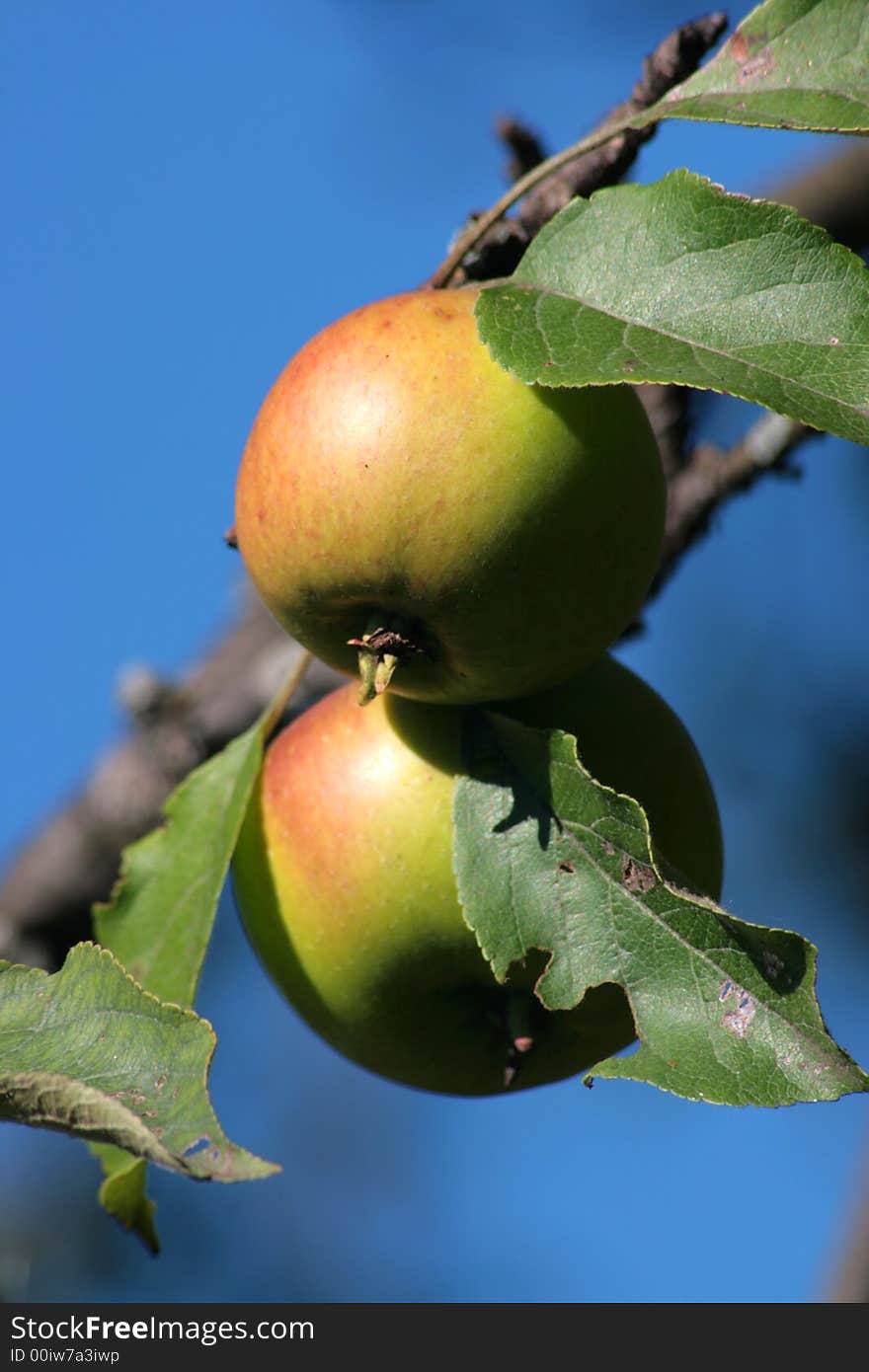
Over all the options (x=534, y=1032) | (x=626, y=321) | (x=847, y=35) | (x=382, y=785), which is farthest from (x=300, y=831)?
(x=847, y=35)

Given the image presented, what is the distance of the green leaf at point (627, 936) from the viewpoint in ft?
2.85

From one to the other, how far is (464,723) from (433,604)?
0.50ft

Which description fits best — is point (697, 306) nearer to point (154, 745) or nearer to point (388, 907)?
point (388, 907)

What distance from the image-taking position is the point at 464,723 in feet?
3.47

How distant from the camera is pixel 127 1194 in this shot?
1.12 meters

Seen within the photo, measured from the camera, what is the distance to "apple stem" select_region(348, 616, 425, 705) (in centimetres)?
→ 94

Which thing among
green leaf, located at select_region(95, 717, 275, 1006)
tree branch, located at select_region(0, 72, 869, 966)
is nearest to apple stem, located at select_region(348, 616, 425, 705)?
green leaf, located at select_region(95, 717, 275, 1006)

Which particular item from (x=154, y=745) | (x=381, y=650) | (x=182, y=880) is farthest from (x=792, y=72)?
(x=154, y=745)

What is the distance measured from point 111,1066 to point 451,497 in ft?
1.26

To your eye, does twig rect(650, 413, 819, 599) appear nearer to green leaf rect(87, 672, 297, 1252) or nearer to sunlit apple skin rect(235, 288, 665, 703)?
green leaf rect(87, 672, 297, 1252)

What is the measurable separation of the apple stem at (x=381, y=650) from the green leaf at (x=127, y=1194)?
0.42 m

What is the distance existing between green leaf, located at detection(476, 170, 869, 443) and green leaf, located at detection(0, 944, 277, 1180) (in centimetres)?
43

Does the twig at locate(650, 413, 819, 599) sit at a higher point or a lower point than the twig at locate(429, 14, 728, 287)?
lower

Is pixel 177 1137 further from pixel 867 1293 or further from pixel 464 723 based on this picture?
pixel 867 1293
